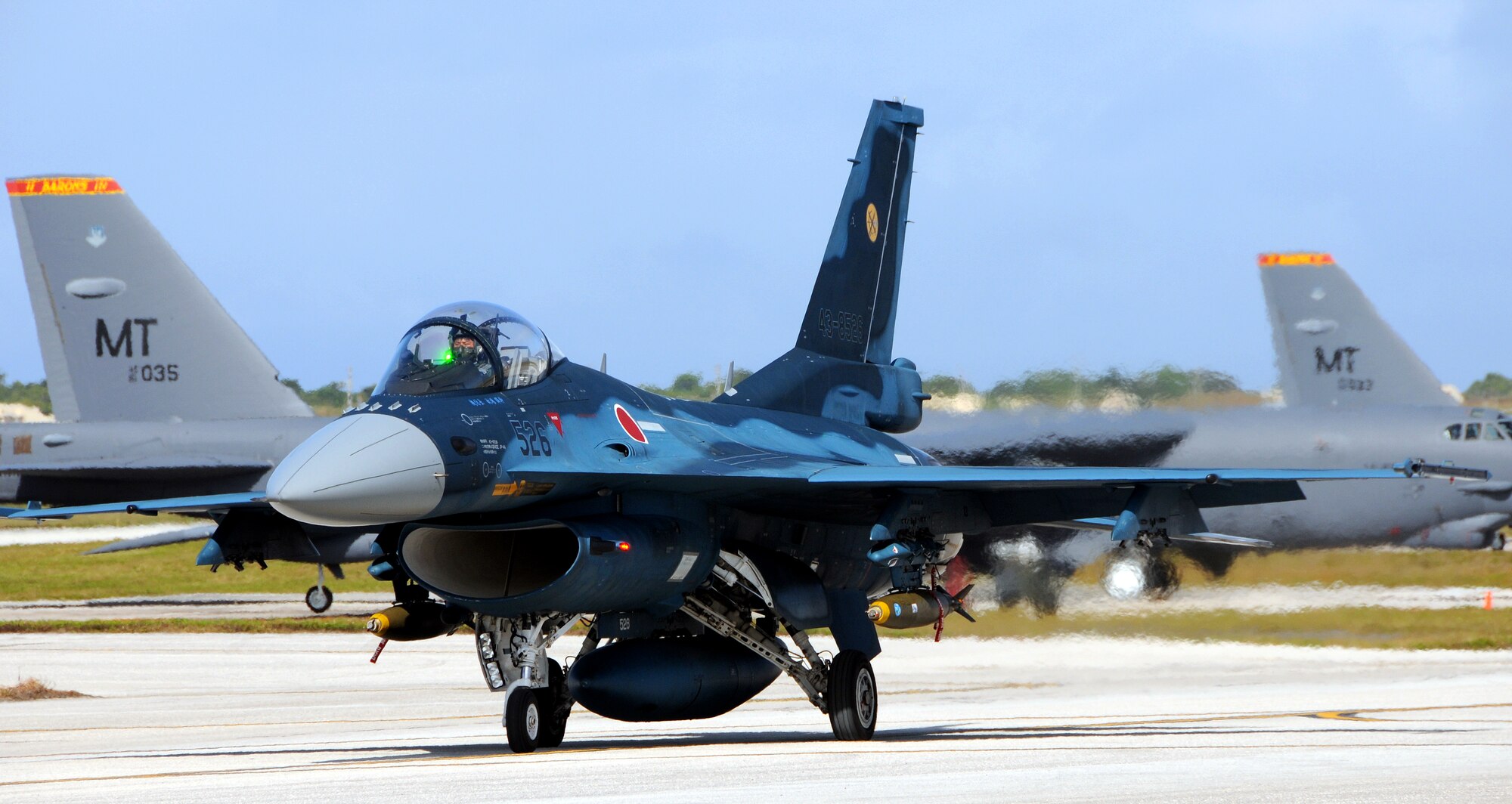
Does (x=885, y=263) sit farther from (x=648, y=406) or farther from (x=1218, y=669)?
(x=1218, y=669)

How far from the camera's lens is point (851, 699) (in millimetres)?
13906

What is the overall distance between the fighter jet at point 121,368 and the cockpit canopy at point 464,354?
750 inches

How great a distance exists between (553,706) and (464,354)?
9.71ft

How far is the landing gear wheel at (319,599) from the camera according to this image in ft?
108

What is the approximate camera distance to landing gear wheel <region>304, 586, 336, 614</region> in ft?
108

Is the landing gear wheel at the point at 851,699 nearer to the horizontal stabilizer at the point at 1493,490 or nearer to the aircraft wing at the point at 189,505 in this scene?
the aircraft wing at the point at 189,505

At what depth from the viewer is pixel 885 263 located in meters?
18.1

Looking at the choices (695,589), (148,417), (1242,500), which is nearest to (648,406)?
(695,589)

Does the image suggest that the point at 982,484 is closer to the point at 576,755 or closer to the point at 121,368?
the point at 576,755

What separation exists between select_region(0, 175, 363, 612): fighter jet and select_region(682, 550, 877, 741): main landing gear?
1789 cm

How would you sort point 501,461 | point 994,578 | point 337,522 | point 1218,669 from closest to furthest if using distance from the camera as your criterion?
point 337,522 < point 501,461 < point 1218,669 < point 994,578

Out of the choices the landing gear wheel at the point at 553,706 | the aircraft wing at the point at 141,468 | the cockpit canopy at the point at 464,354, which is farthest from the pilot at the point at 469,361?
the aircraft wing at the point at 141,468

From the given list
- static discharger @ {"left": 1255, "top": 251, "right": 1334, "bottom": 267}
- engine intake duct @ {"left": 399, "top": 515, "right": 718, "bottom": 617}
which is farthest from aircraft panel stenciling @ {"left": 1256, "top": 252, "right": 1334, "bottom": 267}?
engine intake duct @ {"left": 399, "top": 515, "right": 718, "bottom": 617}

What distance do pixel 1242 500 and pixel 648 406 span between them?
16.4 ft
